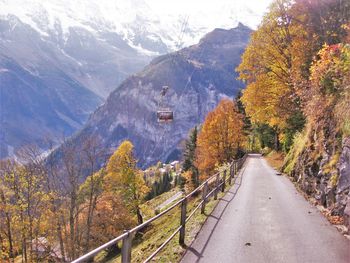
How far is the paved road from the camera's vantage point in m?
10.7

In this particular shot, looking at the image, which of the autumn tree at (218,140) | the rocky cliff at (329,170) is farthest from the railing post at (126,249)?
the autumn tree at (218,140)

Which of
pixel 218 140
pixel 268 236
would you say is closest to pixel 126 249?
pixel 268 236

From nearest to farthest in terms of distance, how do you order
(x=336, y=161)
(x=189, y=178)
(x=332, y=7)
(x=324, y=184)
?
(x=336, y=161) < (x=324, y=184) < (x=332, y=7) < (x=189, y=178)

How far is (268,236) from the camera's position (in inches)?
496

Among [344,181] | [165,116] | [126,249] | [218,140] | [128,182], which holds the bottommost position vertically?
[128,182]

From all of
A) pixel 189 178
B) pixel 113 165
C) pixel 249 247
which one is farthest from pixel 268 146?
pixel 249 247

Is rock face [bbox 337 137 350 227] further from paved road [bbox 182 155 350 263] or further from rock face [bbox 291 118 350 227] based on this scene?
paved road [bbox 182 155 350 263]

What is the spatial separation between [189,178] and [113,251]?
25986 mm

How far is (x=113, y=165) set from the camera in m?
53.4

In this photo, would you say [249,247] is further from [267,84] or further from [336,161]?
[267,84]

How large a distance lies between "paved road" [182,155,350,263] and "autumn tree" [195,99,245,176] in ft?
123

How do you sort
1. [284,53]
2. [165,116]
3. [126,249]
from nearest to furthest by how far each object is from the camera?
1. [126,249]
2. [284,53]
3. [165,116]

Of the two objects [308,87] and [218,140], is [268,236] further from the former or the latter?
[218,140]

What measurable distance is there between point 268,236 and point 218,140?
45.1 metres
